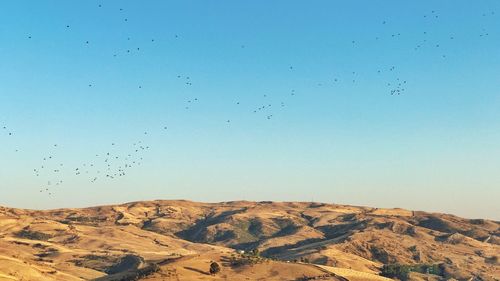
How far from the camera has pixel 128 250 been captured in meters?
159

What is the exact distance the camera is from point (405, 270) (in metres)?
118

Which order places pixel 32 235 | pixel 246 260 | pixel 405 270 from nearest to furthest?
pixel 246 260 → pixel 405 270 → pixel 32 235

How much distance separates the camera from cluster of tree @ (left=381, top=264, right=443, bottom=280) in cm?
11612

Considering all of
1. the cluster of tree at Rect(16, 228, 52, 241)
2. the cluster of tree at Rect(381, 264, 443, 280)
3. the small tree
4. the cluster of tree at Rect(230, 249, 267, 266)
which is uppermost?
the cluster of tree at Rect(230, 249, 267, 266)

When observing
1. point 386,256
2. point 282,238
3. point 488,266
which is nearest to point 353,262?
point 386,256

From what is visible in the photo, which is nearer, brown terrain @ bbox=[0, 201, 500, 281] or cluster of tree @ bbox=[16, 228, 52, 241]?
brown terrain @ bbox=[0, 201, 500, 281]

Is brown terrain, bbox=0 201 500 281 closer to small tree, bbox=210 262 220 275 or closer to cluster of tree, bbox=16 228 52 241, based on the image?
cluster of tree, bbox=16 228 52 241

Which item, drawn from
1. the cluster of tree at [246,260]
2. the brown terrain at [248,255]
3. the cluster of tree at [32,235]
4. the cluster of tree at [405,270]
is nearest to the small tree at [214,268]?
the brown terrain at [248,255]

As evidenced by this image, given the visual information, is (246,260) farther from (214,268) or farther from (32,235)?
(32,235)

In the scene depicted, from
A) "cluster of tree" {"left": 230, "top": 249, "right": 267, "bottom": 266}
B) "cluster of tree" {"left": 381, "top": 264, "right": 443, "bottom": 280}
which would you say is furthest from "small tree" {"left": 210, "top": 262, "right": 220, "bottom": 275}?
"cluster of tree" {"left": 381, "top": 264, "right": 443, "bottom": 280}

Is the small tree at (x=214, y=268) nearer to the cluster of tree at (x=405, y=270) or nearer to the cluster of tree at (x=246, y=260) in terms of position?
the cluster of tree at (x=246, y=260)

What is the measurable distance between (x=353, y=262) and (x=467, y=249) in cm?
5600

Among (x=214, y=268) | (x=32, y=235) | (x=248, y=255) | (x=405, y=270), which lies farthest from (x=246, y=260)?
(x=32, y=235)

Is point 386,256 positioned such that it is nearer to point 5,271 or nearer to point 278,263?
point 278,263
